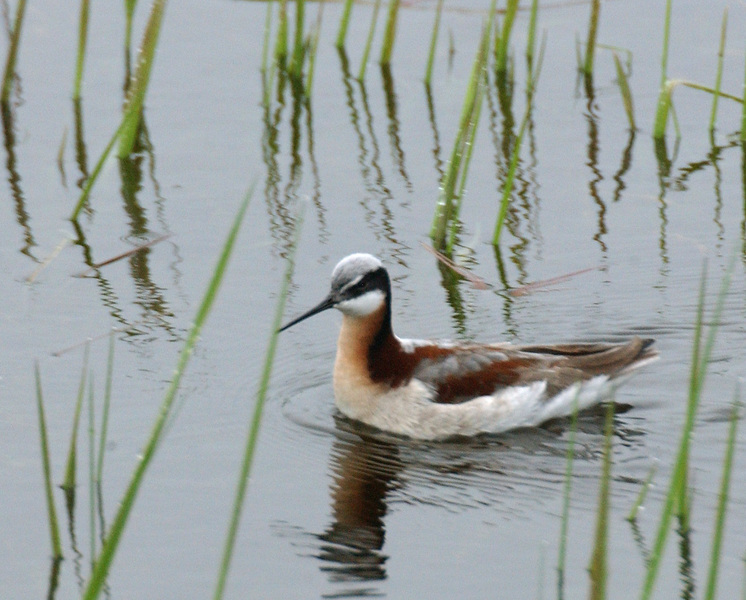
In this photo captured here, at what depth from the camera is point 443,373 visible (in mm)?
7676

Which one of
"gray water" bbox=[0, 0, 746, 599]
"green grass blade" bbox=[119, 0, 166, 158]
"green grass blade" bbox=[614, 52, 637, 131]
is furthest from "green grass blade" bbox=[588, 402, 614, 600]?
"green grass blade" bbox=[614, 52, 637, 131]

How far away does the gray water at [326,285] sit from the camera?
5.84m

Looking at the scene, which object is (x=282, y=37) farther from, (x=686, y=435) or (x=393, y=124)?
(x=686, y=435)

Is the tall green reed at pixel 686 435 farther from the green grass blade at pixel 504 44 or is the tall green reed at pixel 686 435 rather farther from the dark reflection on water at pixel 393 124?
the green grass blade at pixel 504 44

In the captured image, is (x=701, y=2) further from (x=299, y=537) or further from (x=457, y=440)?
(x=299, y=537)

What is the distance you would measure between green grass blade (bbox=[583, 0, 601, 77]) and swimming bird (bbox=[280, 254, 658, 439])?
15.6ft

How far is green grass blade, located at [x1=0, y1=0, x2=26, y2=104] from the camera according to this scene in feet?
36.3

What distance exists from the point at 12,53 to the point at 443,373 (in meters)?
5.89

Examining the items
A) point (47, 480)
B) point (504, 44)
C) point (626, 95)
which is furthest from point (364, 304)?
point (504, 44)

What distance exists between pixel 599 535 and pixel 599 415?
4.07 m

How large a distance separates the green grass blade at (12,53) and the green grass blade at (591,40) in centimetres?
510

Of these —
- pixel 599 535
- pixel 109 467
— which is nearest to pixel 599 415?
pixel 109 467

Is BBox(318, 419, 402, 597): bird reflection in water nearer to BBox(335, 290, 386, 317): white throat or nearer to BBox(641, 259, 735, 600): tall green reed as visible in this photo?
BBox(335, 290, 386, 317): white throat

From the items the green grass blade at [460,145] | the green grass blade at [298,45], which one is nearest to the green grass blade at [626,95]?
the green grass blade at [460,145]
